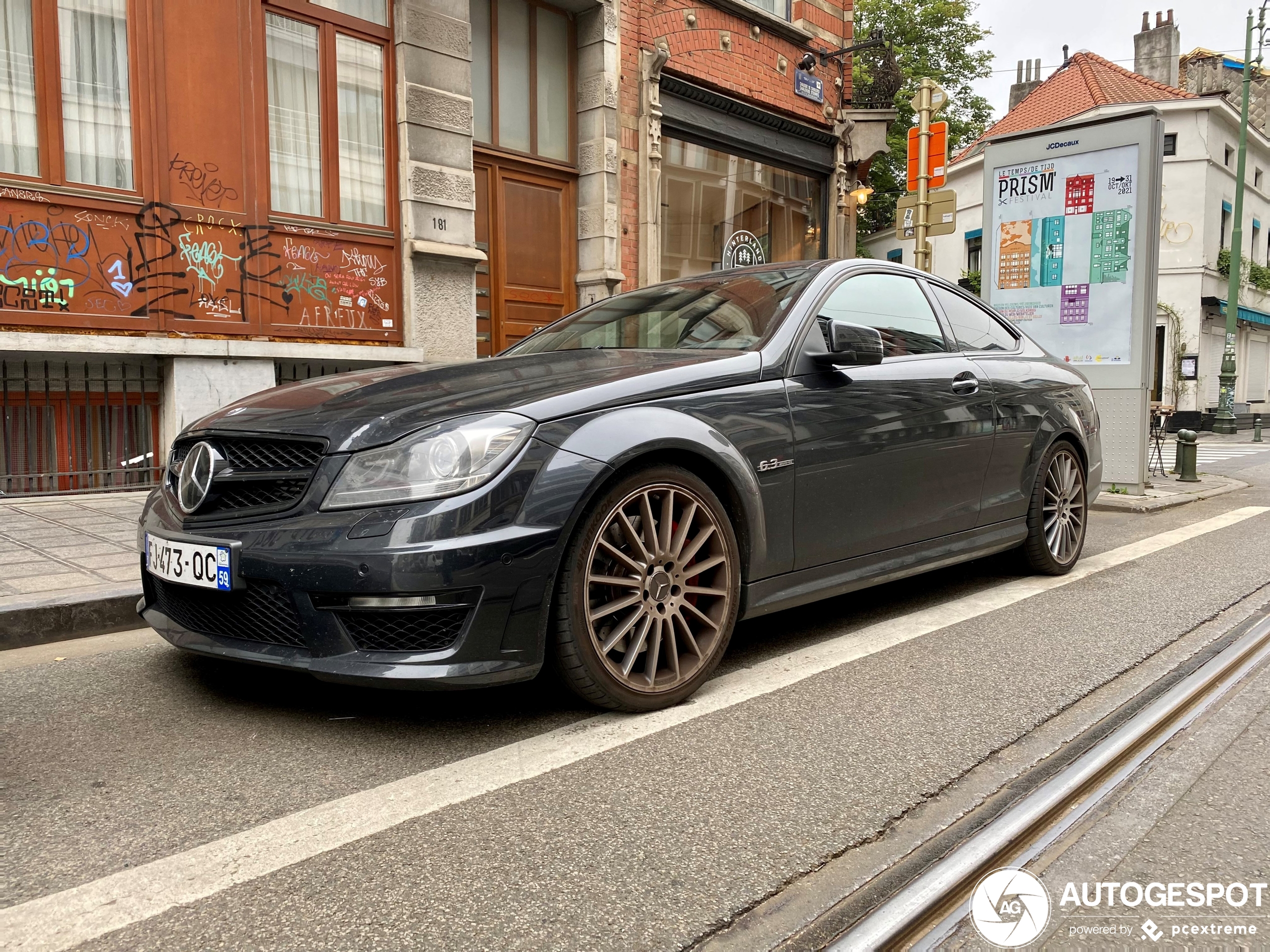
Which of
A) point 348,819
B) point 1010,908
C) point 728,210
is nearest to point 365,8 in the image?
point 728,210

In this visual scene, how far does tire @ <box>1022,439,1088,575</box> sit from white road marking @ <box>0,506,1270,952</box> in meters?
1.57

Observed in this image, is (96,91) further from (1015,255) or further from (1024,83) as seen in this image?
(1024,83)

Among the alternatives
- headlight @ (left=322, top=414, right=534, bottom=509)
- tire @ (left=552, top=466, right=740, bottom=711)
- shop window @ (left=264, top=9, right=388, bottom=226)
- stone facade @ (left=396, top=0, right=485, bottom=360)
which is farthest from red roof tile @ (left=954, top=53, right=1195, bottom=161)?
headlight @ (left=322, top=414, right=534, bottom=509)

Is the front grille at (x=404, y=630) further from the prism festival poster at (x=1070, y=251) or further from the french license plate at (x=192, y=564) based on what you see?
the prism festival poster at (x=1070, y=251)

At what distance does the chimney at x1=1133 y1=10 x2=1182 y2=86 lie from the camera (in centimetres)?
3897

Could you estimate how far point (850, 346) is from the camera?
367 cm

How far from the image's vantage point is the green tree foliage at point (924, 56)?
3441cm

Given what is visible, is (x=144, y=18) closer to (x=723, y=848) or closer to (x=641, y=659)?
(x=641, y=659)

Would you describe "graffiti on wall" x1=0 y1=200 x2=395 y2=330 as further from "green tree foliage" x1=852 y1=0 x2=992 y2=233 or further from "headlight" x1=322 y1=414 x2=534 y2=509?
"green tree foliage" x1=852 y1=0 x2=992 y2=233

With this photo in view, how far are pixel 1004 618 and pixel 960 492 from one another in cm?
58

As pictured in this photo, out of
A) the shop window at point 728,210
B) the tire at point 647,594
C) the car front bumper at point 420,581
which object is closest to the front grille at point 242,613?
the car front bumper at point 420,581

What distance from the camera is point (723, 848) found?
223 centimetres

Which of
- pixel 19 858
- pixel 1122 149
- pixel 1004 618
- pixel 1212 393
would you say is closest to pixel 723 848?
pixel 19 858

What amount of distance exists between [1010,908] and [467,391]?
6.53 ft
